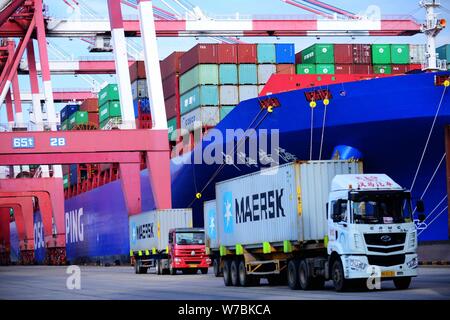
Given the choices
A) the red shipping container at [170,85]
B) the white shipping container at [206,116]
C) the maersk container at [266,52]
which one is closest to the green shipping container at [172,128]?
the red shipping container at [170,85]

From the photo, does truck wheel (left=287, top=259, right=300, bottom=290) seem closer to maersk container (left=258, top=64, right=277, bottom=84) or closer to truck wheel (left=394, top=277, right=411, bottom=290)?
truck wheel (left=394, top=277, right=411, bottom=290)

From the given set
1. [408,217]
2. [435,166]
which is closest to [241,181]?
[408,217]

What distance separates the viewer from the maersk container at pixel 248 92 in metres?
43.5

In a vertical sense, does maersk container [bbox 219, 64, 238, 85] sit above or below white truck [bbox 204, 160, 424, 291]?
above

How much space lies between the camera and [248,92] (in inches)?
1715

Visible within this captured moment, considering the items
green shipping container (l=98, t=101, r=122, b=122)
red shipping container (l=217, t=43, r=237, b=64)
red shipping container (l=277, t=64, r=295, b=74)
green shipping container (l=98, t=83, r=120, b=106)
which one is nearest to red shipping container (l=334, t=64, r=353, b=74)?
red shipping container (l=277, t=64, r=295, b=74)

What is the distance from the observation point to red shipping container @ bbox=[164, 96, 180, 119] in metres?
47.9

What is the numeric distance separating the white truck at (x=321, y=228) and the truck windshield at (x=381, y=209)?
0.02 meters

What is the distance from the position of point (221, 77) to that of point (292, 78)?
527 centimetres

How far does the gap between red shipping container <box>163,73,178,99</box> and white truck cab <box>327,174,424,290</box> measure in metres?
28.1

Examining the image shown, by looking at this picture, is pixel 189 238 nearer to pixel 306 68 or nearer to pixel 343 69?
pixel 306 68

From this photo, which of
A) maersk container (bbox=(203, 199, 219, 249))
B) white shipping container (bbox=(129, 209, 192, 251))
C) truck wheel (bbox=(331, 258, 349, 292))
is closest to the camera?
truck wheel (bbox=(331, 258, 349, 292))

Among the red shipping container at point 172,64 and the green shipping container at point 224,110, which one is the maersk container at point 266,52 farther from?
the red shipping container at point 172,64

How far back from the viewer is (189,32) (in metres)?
49.2
